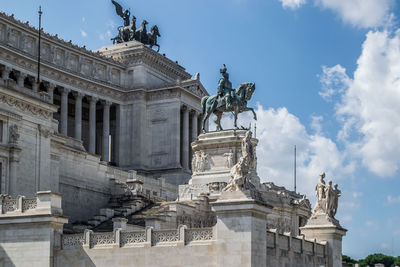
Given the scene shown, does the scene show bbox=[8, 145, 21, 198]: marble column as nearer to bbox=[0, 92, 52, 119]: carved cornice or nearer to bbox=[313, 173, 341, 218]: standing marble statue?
bbox=[0, 92, 52, 119]: carved cornice

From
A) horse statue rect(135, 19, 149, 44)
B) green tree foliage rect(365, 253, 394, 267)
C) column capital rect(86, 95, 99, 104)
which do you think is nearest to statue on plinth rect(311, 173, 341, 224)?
column capital rect(86, 95, 99, 104)

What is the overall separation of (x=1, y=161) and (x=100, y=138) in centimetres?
4512

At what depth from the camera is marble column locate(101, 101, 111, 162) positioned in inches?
3935

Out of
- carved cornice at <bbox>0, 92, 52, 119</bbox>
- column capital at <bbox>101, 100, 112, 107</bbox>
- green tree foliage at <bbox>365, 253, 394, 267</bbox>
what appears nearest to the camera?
carved cornice at <bbox>0, 92, 52, 119</bbox>

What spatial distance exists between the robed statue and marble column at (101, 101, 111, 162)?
82.9ft

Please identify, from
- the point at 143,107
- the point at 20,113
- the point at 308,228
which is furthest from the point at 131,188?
the point at 143,107

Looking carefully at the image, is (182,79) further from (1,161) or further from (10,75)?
(1,161)

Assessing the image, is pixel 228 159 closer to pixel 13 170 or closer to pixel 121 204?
pixel 121 204

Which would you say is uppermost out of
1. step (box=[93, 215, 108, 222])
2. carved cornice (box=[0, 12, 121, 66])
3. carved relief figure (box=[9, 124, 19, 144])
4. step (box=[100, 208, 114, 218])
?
carved cornice (box=[0, 12, 121, 66])

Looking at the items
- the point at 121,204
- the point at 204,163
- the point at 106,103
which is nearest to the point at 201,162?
the point at 204,163

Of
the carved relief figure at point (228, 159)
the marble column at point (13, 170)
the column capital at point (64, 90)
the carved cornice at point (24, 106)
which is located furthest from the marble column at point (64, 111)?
the marble column at point (13, 170)

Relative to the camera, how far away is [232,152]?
74312mm

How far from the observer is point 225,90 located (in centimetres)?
7681

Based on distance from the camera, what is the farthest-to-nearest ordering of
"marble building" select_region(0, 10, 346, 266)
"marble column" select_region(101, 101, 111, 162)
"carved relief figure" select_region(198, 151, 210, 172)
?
"marble column" select_region(101, 101, 111, 162), "carved relief figure" select_region(198, 151, 210, 172), "marble building" select_region(0, 10, 346, 266)
